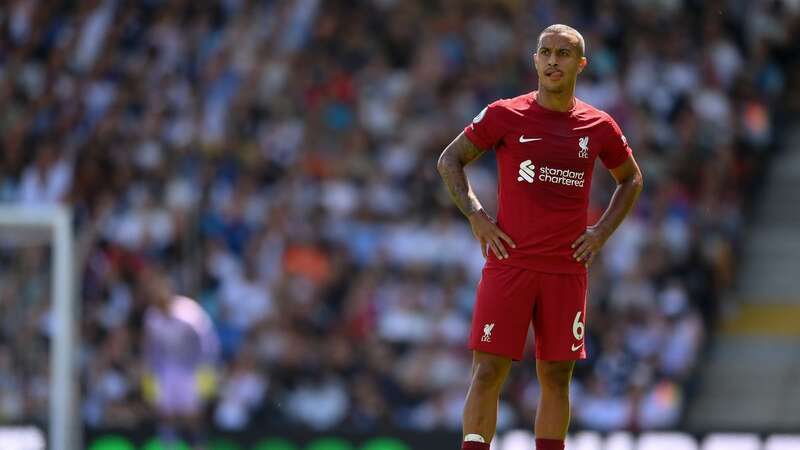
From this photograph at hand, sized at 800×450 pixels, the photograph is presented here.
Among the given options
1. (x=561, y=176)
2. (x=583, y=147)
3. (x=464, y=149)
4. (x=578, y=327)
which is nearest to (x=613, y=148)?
(x=583, y=147)

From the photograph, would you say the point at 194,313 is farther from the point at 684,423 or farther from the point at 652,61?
the point at 652,61

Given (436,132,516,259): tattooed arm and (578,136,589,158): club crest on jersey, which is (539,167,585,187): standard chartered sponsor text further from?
(436,132,516,259): tattooed arm

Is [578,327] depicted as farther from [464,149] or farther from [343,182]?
[343,182]

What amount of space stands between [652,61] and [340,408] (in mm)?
4820

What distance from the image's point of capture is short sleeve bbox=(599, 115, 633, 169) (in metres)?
7.45

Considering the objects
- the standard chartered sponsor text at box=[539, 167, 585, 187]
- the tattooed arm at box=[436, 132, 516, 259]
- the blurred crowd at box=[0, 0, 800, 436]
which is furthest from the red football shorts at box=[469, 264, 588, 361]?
the blurred crowd at box=[0, 0, 800, 436]

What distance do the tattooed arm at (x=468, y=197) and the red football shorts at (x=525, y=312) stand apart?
116mm

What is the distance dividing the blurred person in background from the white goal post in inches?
27.2

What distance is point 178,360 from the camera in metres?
13.5

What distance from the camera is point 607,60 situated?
16.5 meters

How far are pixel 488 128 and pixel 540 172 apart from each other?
0.31 m

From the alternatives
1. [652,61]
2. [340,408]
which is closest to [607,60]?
[652,61]

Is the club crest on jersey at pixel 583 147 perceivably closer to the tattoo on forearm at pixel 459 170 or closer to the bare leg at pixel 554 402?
the tattoo on forearm at pixel 459 170

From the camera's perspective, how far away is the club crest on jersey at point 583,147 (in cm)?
A: 733
